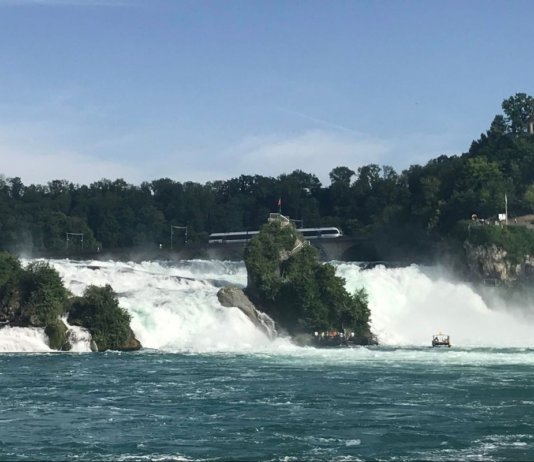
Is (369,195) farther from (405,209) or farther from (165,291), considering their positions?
(165,291)

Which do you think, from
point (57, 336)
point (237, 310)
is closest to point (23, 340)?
point (57, 336)

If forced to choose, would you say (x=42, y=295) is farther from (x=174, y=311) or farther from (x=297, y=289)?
(x=297, y=289)

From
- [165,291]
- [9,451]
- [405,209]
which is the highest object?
[405,209]

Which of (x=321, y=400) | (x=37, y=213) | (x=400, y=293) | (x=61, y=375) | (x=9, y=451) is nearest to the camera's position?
(x=9, y=451)

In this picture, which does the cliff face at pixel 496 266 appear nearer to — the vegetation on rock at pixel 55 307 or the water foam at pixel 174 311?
the water foam at pixel 174 311

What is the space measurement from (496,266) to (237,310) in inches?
932

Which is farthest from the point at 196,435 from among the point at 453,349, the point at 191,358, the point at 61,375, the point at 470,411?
the point at 453,349

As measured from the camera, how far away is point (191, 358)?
4750cm

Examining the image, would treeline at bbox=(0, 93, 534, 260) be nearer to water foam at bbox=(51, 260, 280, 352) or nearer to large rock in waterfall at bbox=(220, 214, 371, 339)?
large rock in waterfall at bbox=(220, 214, 371, 339)

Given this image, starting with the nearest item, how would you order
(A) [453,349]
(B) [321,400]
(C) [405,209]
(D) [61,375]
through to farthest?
1. (B) [321,400]
2. (D) [61,375]
3. (A) [453,349]
4. (C) [405,209]

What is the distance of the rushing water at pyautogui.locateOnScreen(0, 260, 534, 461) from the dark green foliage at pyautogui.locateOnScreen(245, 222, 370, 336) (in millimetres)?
2347

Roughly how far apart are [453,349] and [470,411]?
73.6 feet

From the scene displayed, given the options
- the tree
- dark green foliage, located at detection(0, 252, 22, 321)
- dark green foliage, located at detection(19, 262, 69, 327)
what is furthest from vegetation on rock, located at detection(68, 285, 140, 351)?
the tree

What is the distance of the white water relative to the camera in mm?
54906
